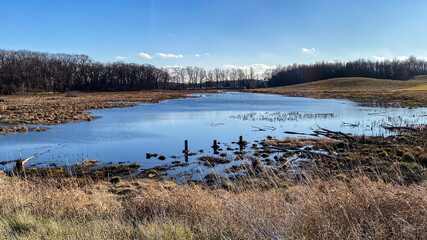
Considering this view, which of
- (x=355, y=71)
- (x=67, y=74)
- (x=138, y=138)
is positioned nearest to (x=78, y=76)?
(x=67, y=74)

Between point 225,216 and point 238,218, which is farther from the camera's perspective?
point 225,216

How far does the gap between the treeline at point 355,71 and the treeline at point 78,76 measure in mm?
17087

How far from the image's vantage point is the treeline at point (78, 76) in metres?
78.2

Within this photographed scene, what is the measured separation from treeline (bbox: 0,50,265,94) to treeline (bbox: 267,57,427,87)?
1709cm

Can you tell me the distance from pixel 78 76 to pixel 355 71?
12235 centimetres

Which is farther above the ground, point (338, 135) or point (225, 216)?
point (225, 216)

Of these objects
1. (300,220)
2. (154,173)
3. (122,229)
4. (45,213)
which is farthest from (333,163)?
(45,213)

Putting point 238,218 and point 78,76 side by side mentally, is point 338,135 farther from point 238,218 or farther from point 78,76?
point 78,76

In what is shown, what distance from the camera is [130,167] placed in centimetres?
1160

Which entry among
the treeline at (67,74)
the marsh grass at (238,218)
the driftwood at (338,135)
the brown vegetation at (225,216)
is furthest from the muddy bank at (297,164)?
the treeline at (67,74)

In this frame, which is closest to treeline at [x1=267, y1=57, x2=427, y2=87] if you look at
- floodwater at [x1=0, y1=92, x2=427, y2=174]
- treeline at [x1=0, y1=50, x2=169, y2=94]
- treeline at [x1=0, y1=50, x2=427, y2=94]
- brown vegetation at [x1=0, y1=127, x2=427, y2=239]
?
treeline at [x1=0, y1=50, x2=427, y2=94]

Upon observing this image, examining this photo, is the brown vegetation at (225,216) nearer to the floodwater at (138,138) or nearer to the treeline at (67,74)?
the floodwater at (138,138)

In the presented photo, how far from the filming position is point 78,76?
9869cm

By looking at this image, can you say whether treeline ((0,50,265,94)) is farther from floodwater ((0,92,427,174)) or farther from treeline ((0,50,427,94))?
floodwater ((0,92,427,174))
